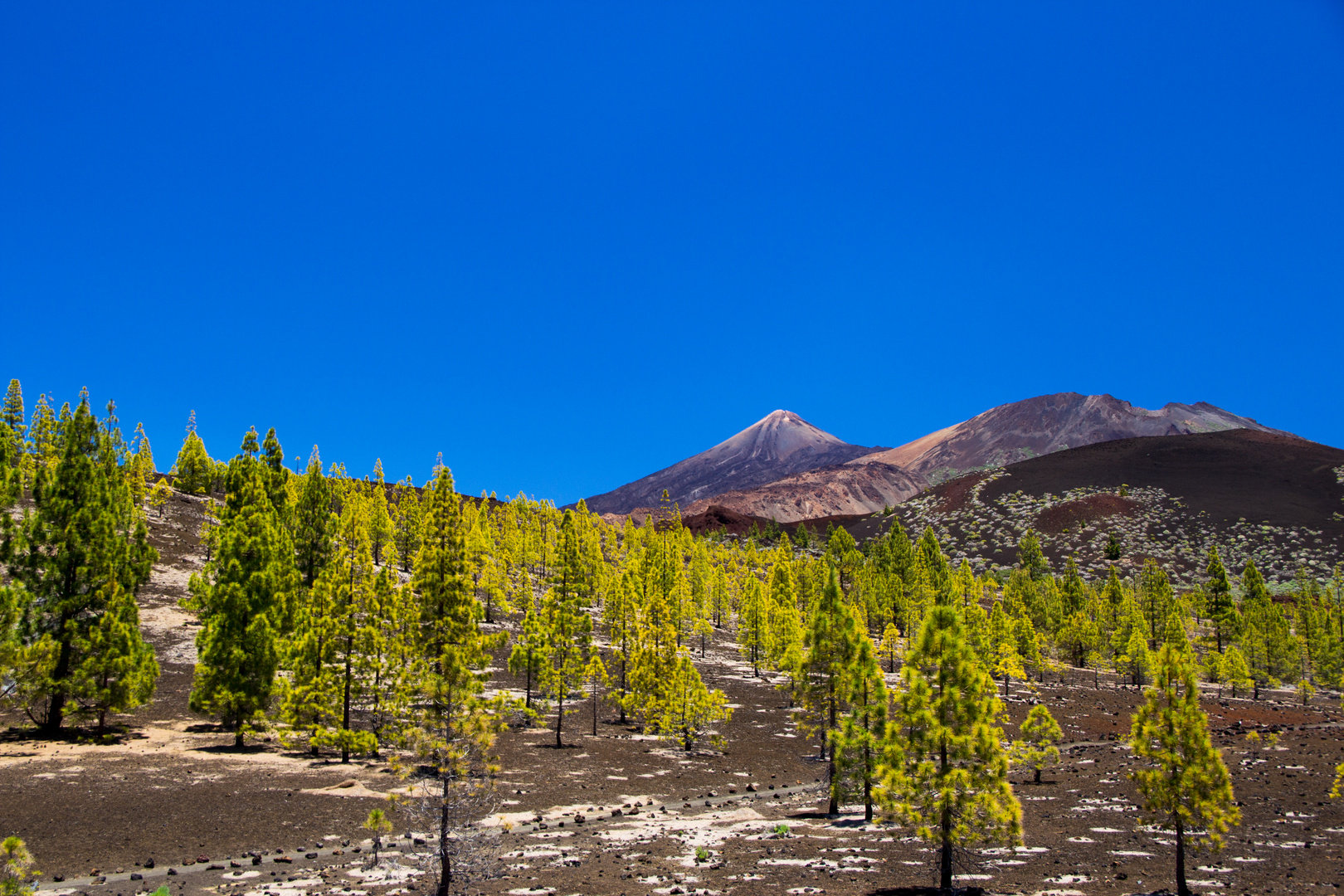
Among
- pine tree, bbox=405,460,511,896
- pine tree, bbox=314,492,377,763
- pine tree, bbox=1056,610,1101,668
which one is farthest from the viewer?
pine tree, bbox=1056,610,1101,668

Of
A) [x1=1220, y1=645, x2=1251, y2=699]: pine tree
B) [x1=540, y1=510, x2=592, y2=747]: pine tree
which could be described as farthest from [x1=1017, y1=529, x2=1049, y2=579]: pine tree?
[x1=540, y1=510, x2=592, y2=747]: pine tree

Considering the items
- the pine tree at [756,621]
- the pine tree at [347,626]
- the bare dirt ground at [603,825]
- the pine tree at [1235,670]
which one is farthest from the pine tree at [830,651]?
the pine tree at [1235,670]

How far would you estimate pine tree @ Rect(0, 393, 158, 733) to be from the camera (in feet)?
101

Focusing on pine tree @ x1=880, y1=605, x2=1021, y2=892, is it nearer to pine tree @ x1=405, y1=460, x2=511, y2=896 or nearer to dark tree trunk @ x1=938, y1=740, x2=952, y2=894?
dark tree trunk @ x1=938, y1=740, x2=952, y2=894

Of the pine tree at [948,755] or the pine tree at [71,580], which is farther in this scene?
the pine tree at [71,580]

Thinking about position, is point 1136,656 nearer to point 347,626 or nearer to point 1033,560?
A: point 1033,560

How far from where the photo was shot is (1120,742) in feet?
159

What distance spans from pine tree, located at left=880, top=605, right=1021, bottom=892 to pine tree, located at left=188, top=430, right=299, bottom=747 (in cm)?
2973

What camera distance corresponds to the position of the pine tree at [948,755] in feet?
63.2

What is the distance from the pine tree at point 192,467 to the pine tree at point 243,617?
76.9m

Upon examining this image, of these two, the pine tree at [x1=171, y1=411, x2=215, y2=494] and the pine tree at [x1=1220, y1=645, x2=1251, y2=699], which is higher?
the pine tree at [x1=171, y1=411, x2=215, y2=494]

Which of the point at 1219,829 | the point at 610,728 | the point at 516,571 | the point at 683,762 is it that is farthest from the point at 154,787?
the point at 516,571

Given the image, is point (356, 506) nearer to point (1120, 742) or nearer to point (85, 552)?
point (85, 552)

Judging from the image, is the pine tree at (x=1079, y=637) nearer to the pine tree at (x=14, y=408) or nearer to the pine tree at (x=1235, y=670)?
the pine tree at (x=1235, y=670)
